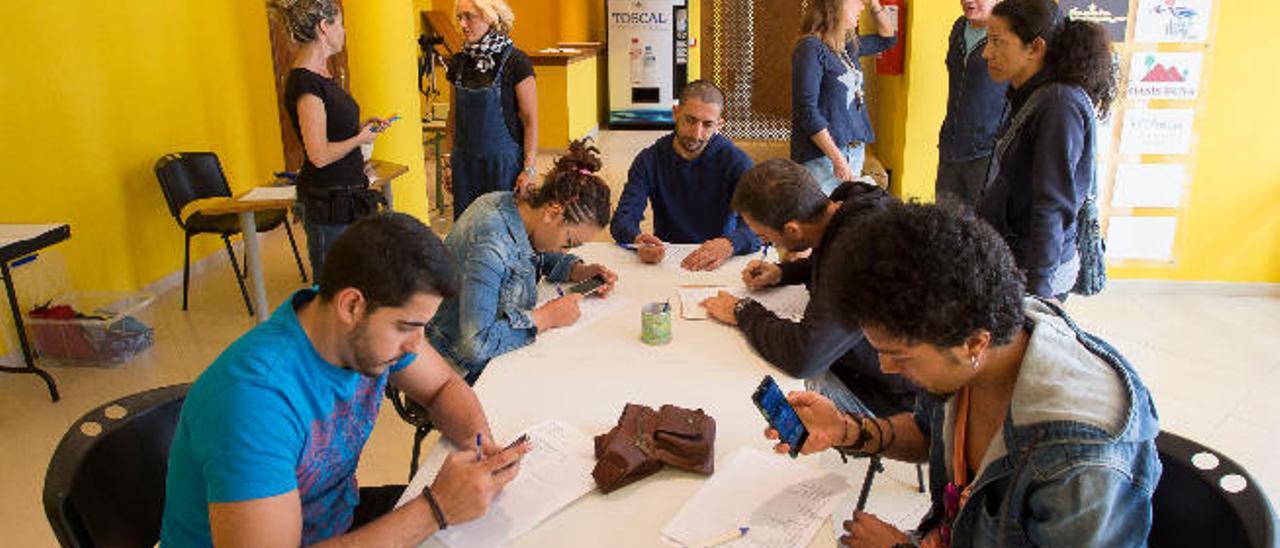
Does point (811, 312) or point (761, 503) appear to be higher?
point (811, 312)

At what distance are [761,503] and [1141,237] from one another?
4.12 m

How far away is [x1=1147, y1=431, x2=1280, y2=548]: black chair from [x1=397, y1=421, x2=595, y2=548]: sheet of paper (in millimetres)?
947

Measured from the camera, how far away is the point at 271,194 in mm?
4141

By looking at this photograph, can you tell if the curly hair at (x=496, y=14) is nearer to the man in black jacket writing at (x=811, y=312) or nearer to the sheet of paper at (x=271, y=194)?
the sheet of paper at (x=271, y=194)

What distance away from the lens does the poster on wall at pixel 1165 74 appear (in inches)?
176

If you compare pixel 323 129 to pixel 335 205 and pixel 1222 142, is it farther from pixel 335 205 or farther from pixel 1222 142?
pixel 1222 142

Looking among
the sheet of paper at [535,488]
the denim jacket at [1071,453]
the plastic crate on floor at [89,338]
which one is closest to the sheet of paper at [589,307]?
the sheet of paper at [535,488]

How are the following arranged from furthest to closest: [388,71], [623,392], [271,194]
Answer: [388,71], [271,194], [623,392]

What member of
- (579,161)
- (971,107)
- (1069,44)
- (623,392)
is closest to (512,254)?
(579,161)

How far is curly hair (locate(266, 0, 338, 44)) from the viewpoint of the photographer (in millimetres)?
3266

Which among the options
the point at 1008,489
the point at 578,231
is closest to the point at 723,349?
the point at 578,231

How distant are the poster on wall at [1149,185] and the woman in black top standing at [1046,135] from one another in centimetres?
216

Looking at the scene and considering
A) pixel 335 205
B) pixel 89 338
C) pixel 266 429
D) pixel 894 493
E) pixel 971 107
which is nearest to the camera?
pixel 266 429

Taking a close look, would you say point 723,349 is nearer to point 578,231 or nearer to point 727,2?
point 578,231
